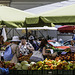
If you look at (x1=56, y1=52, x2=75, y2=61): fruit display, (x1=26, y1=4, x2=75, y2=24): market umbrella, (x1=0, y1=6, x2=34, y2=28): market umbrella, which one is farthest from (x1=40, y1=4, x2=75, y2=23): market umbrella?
(x1=56, y1=52, x2=75, y2=61): fruit display

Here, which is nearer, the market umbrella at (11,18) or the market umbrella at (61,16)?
the market umbrella at (61,16)

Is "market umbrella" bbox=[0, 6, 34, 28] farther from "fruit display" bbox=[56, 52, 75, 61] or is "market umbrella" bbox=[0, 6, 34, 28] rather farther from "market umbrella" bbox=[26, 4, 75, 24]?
"market umbrella" bbox=[26, 4, 75, 24]

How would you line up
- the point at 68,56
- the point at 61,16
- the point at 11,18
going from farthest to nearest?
the point at 68,56
the point at 11,18
the point at 61,16

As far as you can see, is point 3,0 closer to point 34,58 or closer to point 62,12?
point 34,58

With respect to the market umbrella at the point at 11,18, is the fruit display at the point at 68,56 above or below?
below

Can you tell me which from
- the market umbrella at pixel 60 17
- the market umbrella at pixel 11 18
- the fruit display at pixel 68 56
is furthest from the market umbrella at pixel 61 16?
the fruit display at pixel 68 56

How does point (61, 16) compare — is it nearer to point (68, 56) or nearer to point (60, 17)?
point (60, 17)

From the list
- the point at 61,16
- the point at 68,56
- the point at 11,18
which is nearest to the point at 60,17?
the point at 61,16

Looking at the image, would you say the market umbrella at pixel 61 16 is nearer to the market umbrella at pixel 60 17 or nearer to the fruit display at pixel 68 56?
the market umbrella at pixel 60 17

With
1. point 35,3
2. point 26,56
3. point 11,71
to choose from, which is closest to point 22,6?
point 35,3

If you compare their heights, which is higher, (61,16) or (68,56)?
(61,16)

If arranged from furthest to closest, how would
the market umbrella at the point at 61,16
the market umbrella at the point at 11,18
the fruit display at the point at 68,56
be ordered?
the fruit display at the point at 68,56 < the market umbrella at the point at 11,18 < the market umbrella at the point at 61,16

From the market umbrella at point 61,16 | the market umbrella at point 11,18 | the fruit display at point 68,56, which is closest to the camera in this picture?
the market umbrella at point 61,16

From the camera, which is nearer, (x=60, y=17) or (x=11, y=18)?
(x=60, y=17)
